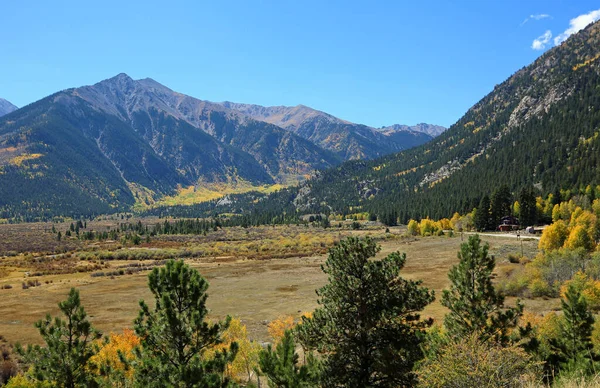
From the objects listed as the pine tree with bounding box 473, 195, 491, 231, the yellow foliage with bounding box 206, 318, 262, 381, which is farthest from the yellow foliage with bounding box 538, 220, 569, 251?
the yellow foliage with bounding box 206, 318, 262, 381

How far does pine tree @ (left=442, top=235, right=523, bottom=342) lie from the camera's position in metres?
22.1

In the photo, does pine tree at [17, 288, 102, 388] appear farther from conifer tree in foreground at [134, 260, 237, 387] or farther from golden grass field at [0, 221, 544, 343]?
golden grass field at [0, 221, 544, 343]

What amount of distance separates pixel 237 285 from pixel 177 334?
57438 millimetres

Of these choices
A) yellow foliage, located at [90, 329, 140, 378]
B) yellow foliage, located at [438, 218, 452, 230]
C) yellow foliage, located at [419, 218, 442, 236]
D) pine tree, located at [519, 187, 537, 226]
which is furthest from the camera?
yellow foliage, located at [438, 218, 452, 230]

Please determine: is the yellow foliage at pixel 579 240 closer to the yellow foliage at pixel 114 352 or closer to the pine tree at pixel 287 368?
the pine tree at pixel 287 368

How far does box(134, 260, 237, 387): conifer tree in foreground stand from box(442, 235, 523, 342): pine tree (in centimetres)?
1390

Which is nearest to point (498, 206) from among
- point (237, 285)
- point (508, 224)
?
point (508, 224)

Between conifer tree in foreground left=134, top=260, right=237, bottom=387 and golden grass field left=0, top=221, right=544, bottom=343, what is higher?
conifer tree in foreground left=134, top=260, right=237, bottom=387

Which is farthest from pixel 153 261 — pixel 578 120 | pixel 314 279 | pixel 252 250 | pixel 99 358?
pixel 578 120

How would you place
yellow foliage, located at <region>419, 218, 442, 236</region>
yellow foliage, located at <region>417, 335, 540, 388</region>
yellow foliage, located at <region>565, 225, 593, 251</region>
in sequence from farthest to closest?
yellow foliage, located at <region>419, 218, 442, 236</region>, yellow foliage, located at <region>565, 225, 593, 251</region>, yellow foliage, located at <region>417, 335, 540, 388</region>

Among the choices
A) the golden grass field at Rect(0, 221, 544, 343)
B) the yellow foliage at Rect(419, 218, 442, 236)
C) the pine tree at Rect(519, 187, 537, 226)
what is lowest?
the golden grass field at Rect(0, 221, 544, 343)

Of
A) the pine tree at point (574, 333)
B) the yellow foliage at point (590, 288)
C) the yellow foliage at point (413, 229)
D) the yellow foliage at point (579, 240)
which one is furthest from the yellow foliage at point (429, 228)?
the pine tree at point (574, 333)

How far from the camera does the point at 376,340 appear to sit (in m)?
15.5

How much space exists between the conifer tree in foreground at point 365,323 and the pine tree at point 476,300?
782 cm
